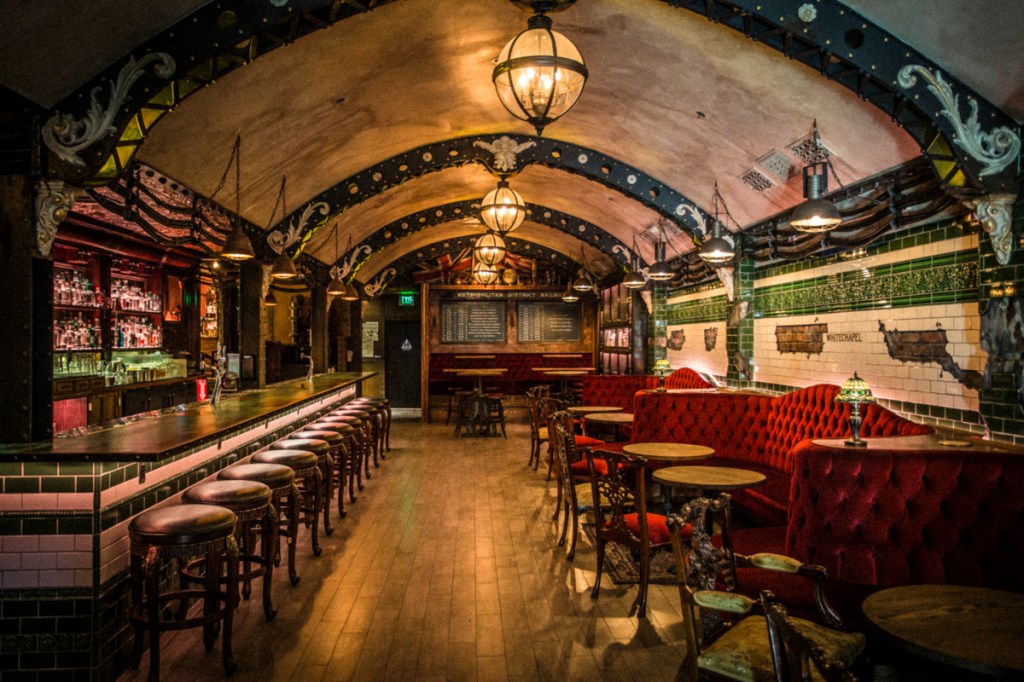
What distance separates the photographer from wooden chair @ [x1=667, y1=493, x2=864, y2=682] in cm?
234

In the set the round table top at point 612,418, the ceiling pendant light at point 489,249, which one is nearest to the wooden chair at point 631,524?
the round table top at point 612,418

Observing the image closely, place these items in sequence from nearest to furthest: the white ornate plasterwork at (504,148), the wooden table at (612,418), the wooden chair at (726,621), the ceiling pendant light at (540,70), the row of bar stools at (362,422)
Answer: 1. the wooden chair at (726,621)
2. the ceiling pendant light at (540,70)
3. the row of bar stools at (362,422)
4. the wooden table at (612,418)
5. the white ornate plasterwork at (504,148)

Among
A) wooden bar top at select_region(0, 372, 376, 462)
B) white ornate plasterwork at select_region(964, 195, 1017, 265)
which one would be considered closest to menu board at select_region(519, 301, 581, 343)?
wooden bar top at select_region(0, 372, 376, 462)

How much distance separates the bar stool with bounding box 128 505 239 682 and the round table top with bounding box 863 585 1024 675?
2.77m

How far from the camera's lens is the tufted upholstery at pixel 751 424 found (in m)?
5.53

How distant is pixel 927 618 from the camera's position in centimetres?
224

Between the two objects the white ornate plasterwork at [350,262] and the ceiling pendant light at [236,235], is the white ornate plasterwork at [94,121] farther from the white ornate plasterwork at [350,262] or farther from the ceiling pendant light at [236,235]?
the white ornate plasterwork at [350,262]

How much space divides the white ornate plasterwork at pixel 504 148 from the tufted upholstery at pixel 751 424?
330 cm

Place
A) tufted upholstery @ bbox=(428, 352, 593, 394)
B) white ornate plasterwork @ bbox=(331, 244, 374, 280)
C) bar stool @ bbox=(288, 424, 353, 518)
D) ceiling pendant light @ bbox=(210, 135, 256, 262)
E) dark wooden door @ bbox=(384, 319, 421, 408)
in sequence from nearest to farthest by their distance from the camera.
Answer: ceiling pendant light @ bbox=(210, 135, 256, 262), bar stool @ bbox=(288, 424, 353, 518), white ornate plasterwork @ bbox=(331, 244, 374, 280), tufted upholstery @ bbox=(428, 352, 593, 394), dark wooden door @ bbox=(384, 319, 421, 408)

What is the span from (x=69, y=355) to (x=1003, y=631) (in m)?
8.55

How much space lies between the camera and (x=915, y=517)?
337cm

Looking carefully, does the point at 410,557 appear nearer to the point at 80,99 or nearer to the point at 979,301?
the point at 80,99

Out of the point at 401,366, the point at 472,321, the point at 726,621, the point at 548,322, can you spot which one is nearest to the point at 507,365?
the point at 472,321

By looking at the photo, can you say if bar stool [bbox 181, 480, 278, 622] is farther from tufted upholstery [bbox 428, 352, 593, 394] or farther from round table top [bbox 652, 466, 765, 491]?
tufted upholstery [bbox 428, 352, 593, 394]
